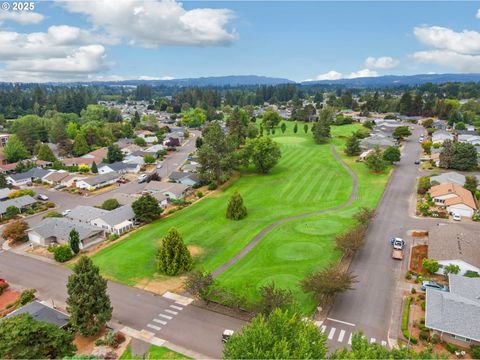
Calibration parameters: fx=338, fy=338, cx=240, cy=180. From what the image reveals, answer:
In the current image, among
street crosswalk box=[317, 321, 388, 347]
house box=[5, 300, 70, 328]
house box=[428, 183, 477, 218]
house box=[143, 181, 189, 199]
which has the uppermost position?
house box=[428, 183, 477, 218]

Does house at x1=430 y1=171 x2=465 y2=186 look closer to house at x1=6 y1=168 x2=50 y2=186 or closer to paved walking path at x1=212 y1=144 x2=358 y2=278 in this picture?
paved walking path at x1=212 y1=144 x2=358 y2=278

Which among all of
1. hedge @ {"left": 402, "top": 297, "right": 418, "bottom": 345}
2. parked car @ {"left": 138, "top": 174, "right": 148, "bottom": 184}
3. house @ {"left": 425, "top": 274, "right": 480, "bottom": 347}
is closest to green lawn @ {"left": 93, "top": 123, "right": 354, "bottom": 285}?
hedge @ {"left": 402, "top": 297, "right": 418, "bottom": 345}

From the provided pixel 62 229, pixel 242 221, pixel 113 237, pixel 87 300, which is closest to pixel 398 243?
pixel 242 221

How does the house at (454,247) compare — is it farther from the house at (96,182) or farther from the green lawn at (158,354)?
the house at (96,182)

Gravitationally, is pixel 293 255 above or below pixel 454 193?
below

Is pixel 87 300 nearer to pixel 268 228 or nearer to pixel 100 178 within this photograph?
pixel 268 228

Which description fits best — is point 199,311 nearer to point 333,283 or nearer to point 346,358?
point 333,283
